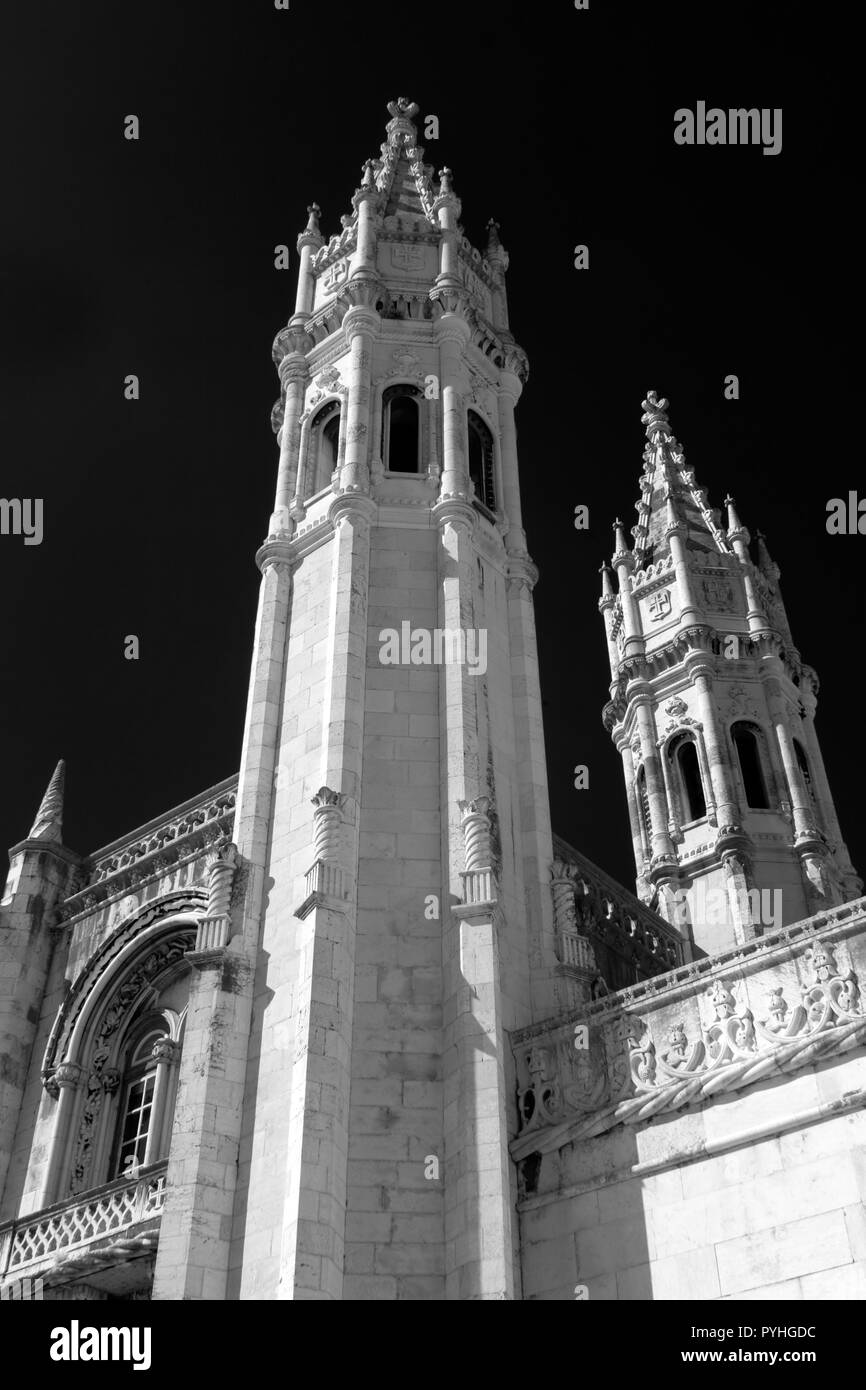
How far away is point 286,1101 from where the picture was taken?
18.6 metres

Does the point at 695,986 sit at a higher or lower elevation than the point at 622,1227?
higher

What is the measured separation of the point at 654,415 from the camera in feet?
191

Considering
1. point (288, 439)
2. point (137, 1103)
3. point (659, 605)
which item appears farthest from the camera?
point (659, 605)

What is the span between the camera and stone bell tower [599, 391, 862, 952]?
39.1 meters

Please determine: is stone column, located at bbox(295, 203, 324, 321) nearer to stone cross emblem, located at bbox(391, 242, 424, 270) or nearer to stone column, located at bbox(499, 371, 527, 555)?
stone cross emblem, located at bbox(391, 242, 424, 270)

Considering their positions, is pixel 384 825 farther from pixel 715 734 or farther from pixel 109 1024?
pixel 715 734

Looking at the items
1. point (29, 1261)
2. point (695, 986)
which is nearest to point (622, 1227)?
point (695, 986)

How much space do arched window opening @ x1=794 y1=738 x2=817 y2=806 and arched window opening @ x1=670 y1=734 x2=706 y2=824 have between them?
3125 millimetres

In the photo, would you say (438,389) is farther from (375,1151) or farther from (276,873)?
(375,1151)

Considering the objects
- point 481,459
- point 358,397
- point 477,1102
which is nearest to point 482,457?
point 481,459

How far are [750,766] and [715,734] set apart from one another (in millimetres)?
1860

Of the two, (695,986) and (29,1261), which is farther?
(29,1261)
